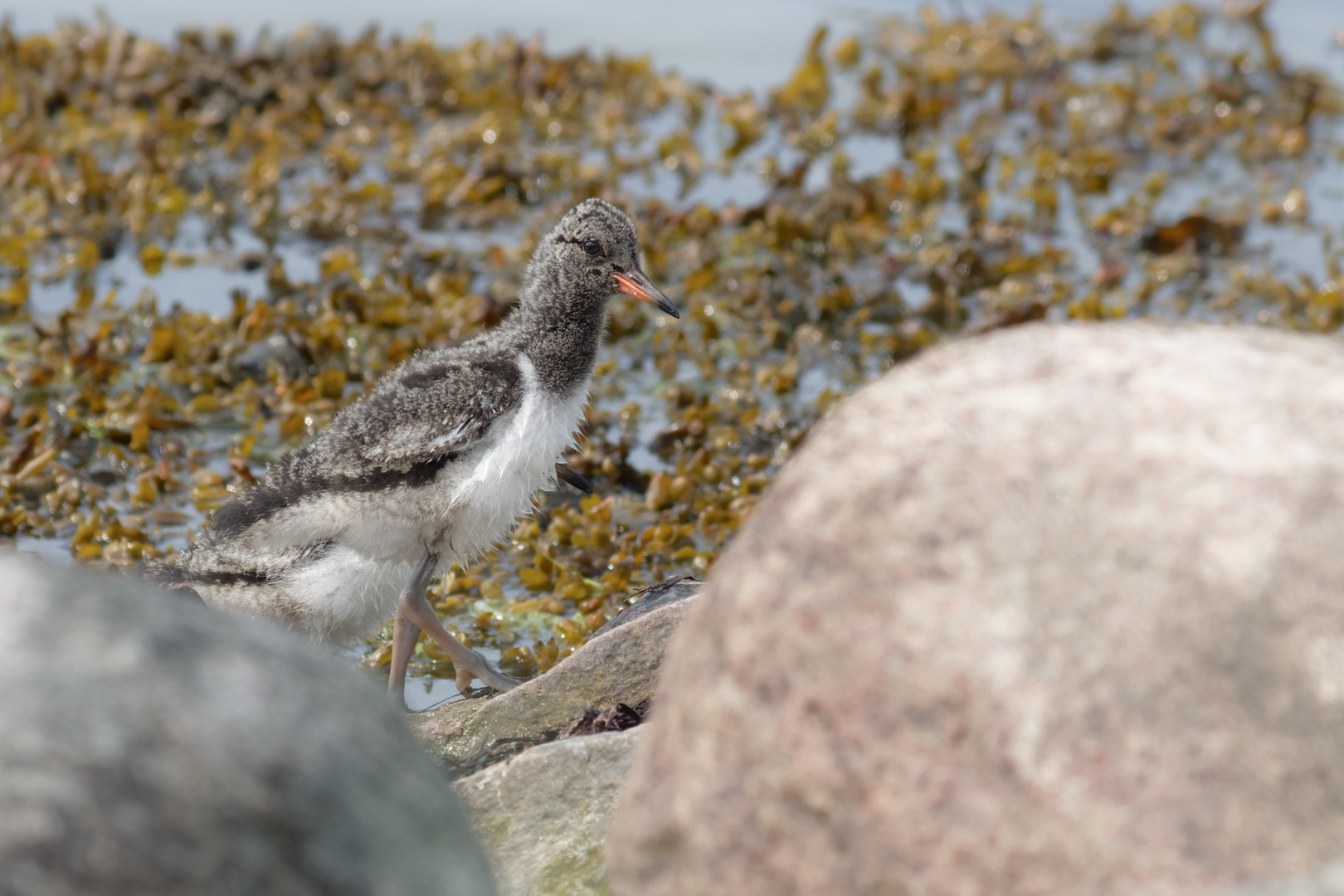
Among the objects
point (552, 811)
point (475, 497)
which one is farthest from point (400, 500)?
point (552, 811)

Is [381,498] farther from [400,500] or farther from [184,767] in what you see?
[184,767]

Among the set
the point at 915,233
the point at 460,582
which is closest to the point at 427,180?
the point at 915,233

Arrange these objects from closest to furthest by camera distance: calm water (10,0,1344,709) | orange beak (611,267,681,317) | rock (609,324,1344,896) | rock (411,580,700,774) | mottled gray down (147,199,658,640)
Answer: rock (609,324,1344,896) → rock (411,580,700,774) → mottled gray down (147,199,658,640) → orange beak (611,267,681,317) → calm water (10,0,1344,709)

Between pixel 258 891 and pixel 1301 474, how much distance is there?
1829 millimetres

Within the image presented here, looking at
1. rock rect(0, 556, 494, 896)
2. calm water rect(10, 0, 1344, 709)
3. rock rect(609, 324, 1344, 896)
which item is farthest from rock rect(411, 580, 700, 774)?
calm water rect(10, 0, 1344, 709)

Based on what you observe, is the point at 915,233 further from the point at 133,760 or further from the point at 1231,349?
the point at 133,760

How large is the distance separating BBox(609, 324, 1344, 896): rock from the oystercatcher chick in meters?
2.41

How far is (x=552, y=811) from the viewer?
386 centimetres

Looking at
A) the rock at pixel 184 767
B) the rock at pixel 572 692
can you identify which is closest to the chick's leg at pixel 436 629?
the rock at pixel 572 692

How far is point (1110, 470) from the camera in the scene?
8.39 feet

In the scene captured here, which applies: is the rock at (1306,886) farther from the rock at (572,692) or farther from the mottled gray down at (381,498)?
the mottled gray down at (381,498)

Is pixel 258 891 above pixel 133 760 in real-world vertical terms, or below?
below

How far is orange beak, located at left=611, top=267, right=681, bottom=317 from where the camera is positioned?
5.65 m

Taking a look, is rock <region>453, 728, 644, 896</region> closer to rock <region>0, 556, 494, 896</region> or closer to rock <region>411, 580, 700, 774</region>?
rock <region>411, 580, 700, 774</region>
